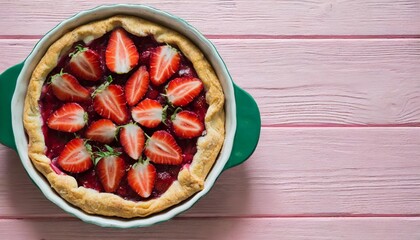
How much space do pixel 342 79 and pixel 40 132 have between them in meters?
0.78

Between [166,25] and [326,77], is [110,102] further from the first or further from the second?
[326,77]

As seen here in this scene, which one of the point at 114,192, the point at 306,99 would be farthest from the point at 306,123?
the point at 114,192

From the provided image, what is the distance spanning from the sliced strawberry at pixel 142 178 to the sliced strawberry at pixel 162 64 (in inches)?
7.6

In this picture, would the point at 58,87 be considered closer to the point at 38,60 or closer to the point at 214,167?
the point at 38,60

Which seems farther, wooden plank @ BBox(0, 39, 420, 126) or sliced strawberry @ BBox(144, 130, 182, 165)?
wooden plank @ BBox(0, 39, 420, 126)

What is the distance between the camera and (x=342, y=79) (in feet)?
5.98

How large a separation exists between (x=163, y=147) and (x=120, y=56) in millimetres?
229

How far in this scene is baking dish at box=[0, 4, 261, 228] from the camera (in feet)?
5.20

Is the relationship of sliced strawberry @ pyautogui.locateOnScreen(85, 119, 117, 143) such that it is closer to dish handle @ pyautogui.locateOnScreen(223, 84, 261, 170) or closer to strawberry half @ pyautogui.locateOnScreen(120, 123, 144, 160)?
strawberry half @ pyautogui.locateOnScreen(120, 123, 144, 160)

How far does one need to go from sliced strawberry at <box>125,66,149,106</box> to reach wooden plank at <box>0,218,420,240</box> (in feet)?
1.20

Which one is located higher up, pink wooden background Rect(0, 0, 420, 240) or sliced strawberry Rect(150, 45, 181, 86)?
sliced strawberry Rect(150, 45, 181, 86)

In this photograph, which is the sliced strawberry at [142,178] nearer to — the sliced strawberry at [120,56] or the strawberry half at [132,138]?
the strawberry half at [132,138]

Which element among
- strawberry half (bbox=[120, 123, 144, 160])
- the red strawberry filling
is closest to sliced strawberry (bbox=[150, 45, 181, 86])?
the red strawberry filling

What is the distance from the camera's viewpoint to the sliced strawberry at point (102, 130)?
62.7 inches
